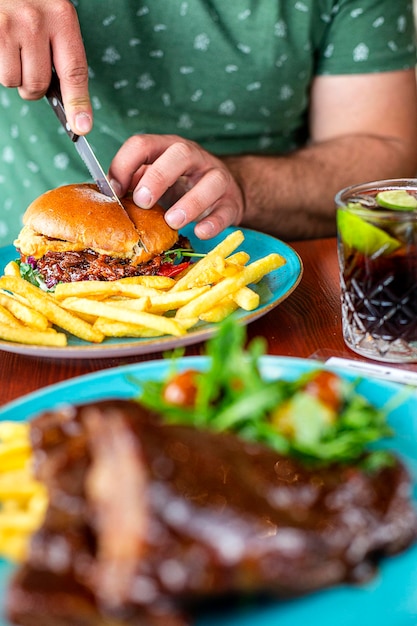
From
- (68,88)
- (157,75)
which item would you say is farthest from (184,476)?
(157,75)

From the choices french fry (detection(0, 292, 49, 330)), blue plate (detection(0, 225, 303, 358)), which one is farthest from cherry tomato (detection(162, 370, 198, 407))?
french fry (detection(0, 292, 49, 330))

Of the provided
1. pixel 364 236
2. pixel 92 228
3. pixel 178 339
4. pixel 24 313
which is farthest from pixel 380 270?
pixel 92 228

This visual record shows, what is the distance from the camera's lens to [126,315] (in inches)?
66.3

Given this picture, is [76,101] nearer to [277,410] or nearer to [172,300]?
[172,300]

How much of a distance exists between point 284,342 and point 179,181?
1.11m

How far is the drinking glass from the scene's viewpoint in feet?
4.85

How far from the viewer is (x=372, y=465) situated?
3.06 ft

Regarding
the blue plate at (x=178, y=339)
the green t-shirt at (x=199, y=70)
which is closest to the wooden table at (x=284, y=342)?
the blue plate at (x=178, y=339)

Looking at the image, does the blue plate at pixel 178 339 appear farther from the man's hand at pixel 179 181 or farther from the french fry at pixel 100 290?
the man's hand at pixel 179 181

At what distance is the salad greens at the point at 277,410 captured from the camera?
95cm

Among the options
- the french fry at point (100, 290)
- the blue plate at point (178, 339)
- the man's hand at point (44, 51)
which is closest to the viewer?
the blue plate at point (178, 339)

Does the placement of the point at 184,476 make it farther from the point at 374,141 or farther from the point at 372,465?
the point at 374,141

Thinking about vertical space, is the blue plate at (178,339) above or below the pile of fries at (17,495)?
below

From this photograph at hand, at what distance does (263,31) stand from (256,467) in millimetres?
2692
